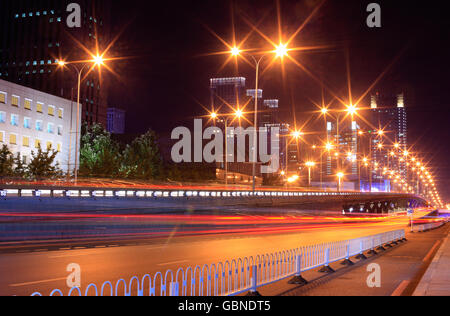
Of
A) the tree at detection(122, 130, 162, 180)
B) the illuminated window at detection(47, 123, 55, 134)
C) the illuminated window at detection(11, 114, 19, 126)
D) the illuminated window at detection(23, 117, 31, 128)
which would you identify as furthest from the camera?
the illuminated window at detection(47, 123, 55, 134)

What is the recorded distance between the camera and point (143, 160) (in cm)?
7725

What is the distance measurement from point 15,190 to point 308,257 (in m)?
22.2

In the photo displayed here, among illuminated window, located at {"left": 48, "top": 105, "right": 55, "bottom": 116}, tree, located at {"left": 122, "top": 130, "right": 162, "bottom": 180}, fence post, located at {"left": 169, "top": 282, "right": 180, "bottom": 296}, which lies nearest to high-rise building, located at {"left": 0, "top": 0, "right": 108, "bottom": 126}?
illuminated window, located at {"left": 48, "top": 105, "right": 55, "bottom": 116}

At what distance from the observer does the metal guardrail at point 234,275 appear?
9.57 m

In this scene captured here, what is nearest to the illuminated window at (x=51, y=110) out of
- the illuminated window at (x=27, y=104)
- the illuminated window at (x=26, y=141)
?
Answer: the illuminated window at (x=27, y=104)

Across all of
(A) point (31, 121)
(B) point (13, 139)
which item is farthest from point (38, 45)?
(B) point (13, 139)

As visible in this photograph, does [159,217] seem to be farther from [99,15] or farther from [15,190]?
[99,15]

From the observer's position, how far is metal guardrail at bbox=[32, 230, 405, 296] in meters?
9.57

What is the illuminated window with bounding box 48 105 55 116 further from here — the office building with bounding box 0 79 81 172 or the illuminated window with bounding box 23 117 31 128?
the illuminated window with bounding box 23 117 31 128

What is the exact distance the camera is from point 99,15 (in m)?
153

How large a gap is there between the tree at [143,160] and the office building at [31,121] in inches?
331

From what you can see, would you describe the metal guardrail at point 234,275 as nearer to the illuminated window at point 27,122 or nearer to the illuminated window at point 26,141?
the illuminated window at point 26,141

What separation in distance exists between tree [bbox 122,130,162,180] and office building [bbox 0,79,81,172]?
8.42 meters

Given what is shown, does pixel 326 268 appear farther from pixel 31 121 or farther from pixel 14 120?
pixel 31 121
